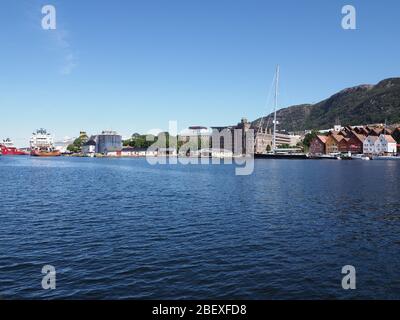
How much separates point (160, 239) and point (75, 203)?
22463 mm

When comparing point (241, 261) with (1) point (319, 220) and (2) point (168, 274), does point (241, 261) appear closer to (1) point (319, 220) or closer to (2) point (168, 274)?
(2) point (168, 274)

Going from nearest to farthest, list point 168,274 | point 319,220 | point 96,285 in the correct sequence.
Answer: point 96,285, point 168,274, point 319,220

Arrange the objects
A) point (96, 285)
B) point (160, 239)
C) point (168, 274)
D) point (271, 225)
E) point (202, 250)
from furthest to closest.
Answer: point (271, 225), point (160, 239), point (202, 250), point (168, 274), point (96, 285)

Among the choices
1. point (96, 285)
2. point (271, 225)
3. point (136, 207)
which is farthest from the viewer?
point (136, 207)

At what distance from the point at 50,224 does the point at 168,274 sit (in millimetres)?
16859

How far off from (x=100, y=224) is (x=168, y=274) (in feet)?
47.6

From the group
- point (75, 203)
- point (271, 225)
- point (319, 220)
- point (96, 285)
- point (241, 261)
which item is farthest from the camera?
point (75, 203)
